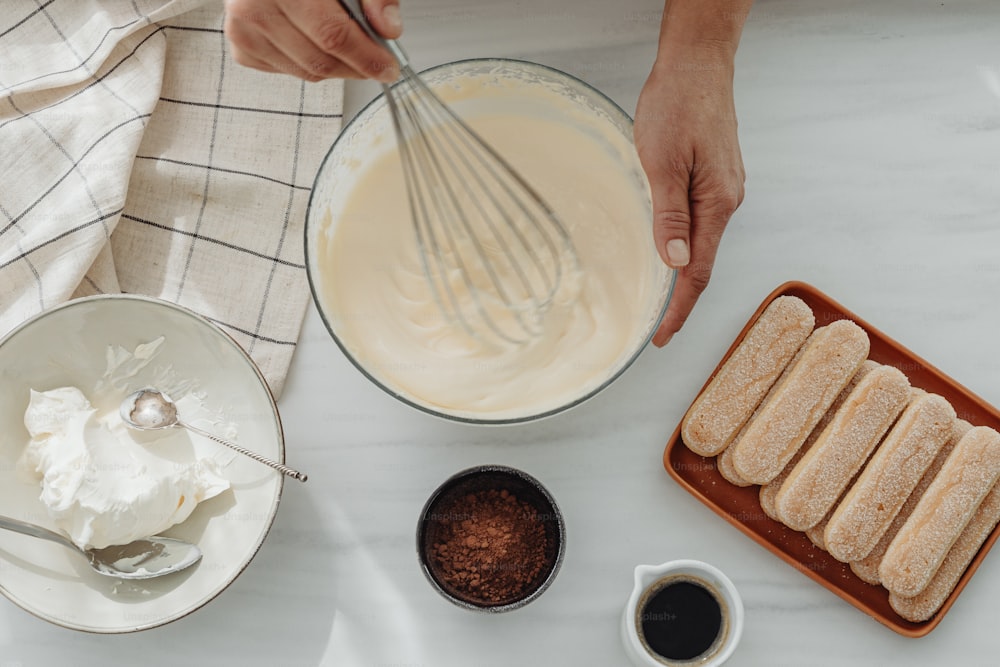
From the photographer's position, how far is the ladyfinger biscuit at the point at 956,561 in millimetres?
988

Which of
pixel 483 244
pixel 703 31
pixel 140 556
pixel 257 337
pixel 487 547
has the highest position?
pixel 703 31

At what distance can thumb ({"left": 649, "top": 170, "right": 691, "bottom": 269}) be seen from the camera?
0.90m

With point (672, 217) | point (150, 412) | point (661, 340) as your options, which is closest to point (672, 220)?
point (672, 217)

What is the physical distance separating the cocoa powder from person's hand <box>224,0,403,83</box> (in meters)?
0.49

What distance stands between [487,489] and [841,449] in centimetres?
41

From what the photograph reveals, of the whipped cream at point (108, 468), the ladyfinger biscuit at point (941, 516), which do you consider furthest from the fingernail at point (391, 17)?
the ladyfinger biscuit at point (941, 516)

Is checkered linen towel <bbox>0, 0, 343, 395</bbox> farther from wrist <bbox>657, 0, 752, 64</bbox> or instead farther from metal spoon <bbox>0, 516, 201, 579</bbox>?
wrist <bbox>657, 0, 752, 64</bbox>

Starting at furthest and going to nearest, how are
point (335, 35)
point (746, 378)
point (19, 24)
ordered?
Result: point (19, 24)
point (746, 378)
point (335, 35)

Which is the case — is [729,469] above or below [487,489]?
above

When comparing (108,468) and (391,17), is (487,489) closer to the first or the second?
(108,468)

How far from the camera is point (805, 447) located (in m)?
1.03

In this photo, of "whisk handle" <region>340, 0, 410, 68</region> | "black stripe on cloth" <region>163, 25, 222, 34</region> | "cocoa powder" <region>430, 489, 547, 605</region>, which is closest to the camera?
"whisk handle" <region>340, 0, 410, 68</region>

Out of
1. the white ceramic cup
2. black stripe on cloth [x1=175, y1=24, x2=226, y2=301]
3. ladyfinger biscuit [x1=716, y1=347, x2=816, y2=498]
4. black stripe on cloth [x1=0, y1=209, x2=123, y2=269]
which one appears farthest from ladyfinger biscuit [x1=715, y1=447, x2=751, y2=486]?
black stripe on cloth [x1=0, y1=209, x2=123, y2=269]

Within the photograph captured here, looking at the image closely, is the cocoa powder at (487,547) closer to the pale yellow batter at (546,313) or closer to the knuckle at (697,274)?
the pale yellow batter at (546,313)
